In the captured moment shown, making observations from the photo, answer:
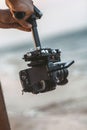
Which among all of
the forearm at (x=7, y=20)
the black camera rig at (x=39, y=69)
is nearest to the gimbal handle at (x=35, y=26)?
the black camera rig at (x=39, y=69)

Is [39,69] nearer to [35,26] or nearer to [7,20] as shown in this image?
[35,26]

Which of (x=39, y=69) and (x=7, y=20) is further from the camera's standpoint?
(x=7, y=20)

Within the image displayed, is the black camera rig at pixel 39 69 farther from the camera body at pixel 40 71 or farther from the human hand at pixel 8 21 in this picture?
the human hand at pixel 8 21

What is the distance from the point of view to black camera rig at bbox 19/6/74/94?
1107mm

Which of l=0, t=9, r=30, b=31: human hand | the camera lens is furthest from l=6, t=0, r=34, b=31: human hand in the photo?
l=0, t=9, r=30, b=31: human hand

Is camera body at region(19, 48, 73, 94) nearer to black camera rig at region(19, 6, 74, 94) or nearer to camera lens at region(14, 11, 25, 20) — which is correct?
black camera rig at region(19, 6, 74, 94)

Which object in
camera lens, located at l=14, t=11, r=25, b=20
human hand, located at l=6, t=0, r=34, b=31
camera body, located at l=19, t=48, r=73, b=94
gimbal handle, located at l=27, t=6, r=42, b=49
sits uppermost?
human hand, located at l=6, t=0, r=34, b=31

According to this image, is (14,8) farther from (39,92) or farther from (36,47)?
(39,92)

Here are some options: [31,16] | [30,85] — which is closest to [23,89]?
[30,85]

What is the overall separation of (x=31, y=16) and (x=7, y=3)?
78 mm

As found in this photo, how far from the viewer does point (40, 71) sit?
1107 mm

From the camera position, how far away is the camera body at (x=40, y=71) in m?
1.11

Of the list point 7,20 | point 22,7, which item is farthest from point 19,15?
point 7,20

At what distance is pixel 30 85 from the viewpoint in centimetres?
112
